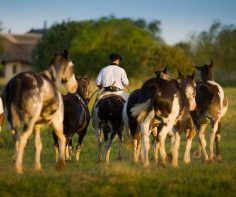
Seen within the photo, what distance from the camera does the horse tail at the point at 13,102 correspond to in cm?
1323

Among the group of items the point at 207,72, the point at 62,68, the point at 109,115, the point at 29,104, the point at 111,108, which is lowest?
the point at 29,104

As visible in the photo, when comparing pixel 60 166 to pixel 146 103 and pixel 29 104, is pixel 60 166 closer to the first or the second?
pixel 29 104

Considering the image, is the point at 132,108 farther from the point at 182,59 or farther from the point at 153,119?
the point at 182,59

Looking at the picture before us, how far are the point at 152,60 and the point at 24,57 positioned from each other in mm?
43641

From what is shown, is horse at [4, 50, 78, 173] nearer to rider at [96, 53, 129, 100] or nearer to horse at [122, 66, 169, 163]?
horse at [122, 66, 169, 163]

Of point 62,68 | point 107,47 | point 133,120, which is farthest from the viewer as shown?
point 107,47

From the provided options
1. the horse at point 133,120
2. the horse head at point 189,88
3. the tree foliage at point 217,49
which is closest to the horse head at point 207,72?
the horse at point 133,120

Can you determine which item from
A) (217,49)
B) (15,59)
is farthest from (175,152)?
(15,59)

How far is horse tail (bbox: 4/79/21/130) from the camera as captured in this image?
43.4 ft

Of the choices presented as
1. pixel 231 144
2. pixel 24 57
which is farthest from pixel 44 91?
pixel 24 57

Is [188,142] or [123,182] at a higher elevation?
[188,142]

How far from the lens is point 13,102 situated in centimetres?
1328

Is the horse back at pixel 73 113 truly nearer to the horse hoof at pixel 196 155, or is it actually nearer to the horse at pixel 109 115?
the horse at pixel 109 115

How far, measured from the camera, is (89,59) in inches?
3039
